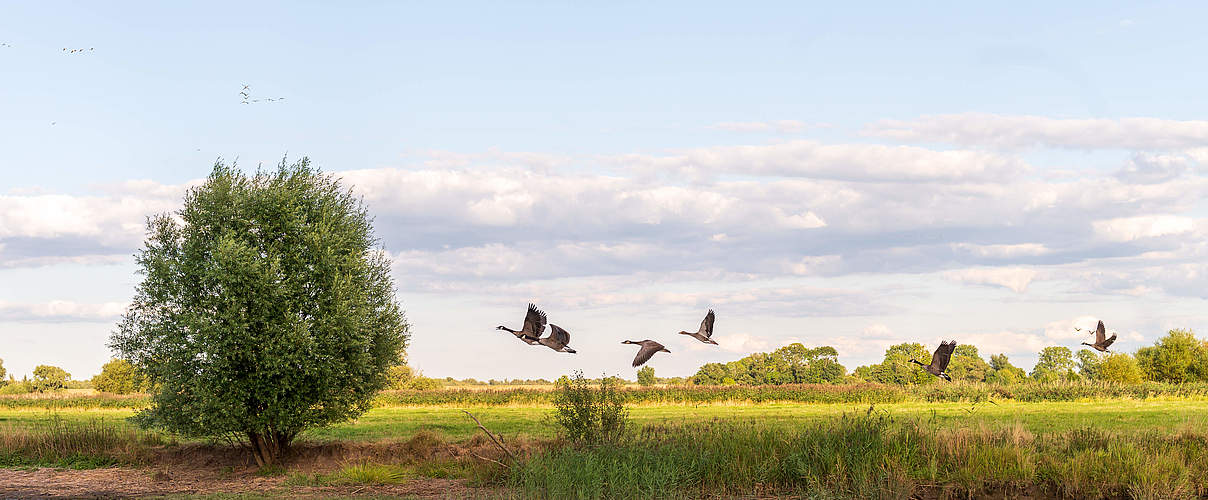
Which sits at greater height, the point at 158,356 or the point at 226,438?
the point at 158,356

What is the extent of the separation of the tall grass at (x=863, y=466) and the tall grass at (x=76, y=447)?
45.5ft

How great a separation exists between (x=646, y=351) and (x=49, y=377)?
96551 millimetres

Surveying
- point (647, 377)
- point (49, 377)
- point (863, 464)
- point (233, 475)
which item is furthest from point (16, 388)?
point (863, 464)

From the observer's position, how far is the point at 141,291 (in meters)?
22.6

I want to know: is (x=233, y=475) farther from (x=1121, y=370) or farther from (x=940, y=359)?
(x=1121, y=370)

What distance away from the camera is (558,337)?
16.4 metres

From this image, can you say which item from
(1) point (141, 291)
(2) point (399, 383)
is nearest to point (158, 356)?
(1) point (141, 291)

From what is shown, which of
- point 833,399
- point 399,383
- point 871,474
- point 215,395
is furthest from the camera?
point 399,383

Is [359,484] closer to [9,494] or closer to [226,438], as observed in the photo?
[226,438]

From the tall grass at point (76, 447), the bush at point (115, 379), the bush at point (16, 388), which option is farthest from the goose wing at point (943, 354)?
the bush at point (16, 388)

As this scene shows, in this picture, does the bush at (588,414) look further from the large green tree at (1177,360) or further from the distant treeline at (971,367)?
the large green tree at (1177,360)

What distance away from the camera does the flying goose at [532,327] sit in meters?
16.3

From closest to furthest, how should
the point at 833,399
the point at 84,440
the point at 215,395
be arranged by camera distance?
the point at 215,395 < the point at 84,440 < the point at 833,399

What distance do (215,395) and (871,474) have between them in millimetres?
15149
